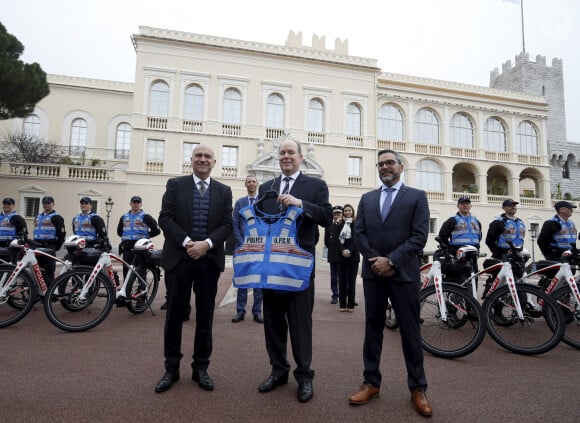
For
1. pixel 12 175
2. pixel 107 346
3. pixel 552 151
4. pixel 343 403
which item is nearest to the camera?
pixel 343 403

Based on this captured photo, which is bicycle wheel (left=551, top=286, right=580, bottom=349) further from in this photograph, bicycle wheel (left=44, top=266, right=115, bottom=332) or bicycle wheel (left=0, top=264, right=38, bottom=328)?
bicycle wheel (left=0, top=264, right=38, bottom=328)

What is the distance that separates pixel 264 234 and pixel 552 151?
43524mm

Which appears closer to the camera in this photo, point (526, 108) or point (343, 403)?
point (343, 403)

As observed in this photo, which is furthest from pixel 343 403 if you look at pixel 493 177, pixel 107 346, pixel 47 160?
pixel 493 177

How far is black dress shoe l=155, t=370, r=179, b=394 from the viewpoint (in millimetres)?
2945

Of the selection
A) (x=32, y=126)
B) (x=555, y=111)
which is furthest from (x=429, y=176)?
(x=32, y=126)

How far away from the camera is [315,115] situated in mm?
26422

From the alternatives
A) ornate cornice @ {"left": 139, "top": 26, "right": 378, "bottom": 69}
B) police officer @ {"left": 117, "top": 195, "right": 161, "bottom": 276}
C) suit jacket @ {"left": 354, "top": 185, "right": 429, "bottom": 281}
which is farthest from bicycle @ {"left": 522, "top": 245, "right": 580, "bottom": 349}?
ornate cornice @ {"left": 139, "top": 26, "right": 378, "bottom": 69}

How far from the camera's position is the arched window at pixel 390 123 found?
27.9 m

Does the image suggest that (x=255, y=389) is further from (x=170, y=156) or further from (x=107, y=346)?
(x=170, y=156)

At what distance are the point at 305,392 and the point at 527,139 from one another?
3489cm

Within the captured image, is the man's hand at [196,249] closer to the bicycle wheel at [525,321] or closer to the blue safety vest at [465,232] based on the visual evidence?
the bicycle wheel at [525,321]

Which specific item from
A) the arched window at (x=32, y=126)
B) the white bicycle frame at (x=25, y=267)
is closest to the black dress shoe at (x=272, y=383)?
the white bicycle frame at (x=25, y=267)

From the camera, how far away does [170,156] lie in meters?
23.8
